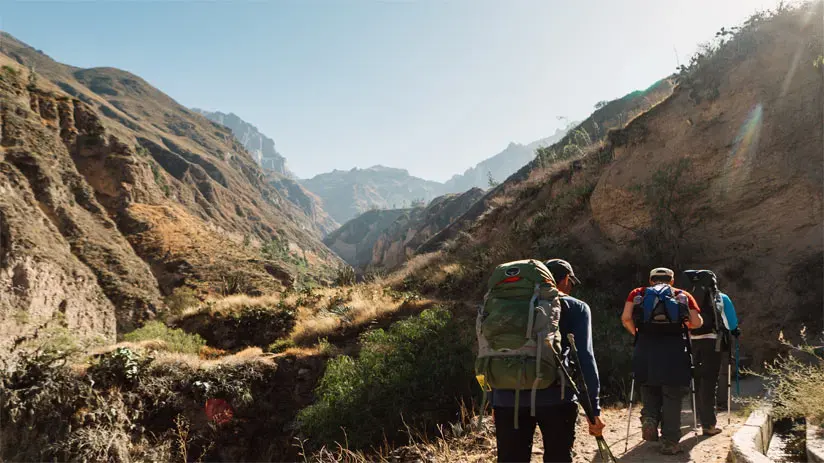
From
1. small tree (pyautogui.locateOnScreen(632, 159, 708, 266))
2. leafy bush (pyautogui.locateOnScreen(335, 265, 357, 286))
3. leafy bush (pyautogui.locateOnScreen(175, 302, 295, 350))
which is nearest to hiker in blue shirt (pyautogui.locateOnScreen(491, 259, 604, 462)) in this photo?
small tree (pyautogui.locateOnScreen(632, 159, 708, 266))

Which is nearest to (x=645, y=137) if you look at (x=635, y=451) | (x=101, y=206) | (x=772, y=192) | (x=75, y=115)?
(x=772, y=192)

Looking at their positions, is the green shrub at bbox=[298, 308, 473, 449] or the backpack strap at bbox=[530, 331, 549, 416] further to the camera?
the green shrub at bbox=[298, 308, 473, 449]

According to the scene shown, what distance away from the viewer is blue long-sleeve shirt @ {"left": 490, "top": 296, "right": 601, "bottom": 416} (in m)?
2.52

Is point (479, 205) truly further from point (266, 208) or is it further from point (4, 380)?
point (266, 208)

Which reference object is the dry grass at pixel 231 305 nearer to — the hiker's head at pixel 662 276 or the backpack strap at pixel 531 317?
the hiker's head at pixel 662 276

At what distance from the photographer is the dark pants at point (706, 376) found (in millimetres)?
4387

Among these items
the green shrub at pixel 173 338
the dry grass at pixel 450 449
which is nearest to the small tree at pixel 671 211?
the dry grass at pixel 450 449

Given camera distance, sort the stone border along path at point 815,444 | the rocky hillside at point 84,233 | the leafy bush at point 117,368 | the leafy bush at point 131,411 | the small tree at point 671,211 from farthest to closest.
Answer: the rocky hillside at point 84,233
the small tree at point 671,211
the leafy bush at point 117,368
the leafy bush at point 131,411
the stone border along path at point 815,444

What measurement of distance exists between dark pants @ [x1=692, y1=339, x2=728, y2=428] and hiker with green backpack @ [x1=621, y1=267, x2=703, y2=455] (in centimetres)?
66

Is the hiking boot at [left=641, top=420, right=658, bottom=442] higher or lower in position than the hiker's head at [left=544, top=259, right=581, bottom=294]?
lower

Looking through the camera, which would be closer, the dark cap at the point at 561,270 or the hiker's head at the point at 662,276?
the dark cap at the point at 561,270

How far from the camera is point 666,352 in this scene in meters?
3.95

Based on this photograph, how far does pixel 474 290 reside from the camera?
13.4m

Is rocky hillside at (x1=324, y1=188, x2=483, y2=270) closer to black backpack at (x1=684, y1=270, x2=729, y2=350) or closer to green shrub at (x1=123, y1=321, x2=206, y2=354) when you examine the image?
green shrub at (x1=123, y1=321, x2=206, y2=354)
